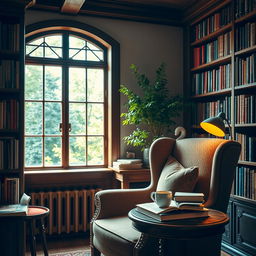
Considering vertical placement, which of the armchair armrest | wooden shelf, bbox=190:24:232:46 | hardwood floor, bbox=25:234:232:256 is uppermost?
wooden shelf, bbox=190:24:232:46


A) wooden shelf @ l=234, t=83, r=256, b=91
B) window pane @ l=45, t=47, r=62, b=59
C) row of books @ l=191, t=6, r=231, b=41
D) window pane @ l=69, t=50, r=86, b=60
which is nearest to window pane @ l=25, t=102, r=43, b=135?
window pane @ l=45, t=47, r=62, b=59

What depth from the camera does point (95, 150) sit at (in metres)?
4.13

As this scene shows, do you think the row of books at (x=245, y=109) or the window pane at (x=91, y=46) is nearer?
the row of books at (x=245, y=109)

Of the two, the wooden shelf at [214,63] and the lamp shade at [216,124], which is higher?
the wooden shelf at [214,63]

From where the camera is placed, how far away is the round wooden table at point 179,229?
1850mm

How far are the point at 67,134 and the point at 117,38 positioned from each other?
4.29ft

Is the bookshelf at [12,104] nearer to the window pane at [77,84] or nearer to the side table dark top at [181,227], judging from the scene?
the window pane at [77,84]

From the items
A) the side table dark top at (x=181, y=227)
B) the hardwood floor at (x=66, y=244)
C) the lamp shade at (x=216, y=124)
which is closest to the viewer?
the side table dark top at (x=181, y=227)

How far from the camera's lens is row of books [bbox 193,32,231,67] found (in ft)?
11.6

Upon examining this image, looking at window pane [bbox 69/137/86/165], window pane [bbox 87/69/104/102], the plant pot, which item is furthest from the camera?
window pane [bbox 87/69/104/102]

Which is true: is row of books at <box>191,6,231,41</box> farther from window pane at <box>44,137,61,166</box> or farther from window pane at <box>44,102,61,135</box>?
window pane at <box>44,137,61,166</box>

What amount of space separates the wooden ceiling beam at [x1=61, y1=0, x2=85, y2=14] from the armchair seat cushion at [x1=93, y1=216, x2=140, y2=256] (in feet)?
7.36

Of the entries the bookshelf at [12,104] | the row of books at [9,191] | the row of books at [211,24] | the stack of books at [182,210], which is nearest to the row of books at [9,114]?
the bookshelf at [12,104]

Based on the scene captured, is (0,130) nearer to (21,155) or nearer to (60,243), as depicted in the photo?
(21,155)
